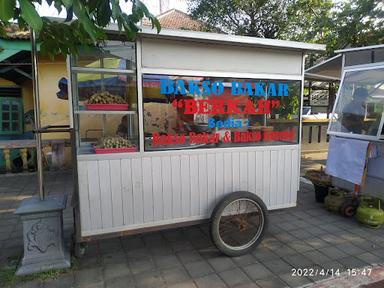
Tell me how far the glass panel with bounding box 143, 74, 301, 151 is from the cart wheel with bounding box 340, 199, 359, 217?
1558 millimetres

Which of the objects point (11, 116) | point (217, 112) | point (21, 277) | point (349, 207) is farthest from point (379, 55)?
point (11, 116)

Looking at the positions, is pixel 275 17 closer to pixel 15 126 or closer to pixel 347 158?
pixel 347 158

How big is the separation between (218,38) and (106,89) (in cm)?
122

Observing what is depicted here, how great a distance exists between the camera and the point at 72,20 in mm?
2350

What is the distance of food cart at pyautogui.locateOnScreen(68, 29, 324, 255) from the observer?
9.26 ft

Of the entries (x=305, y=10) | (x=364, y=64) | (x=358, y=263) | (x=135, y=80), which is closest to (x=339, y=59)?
(x=364, y=64)

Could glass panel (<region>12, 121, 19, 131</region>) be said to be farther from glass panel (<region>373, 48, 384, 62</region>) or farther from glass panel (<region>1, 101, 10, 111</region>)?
glass panel (<region>373, 48, 384, 62</region>)

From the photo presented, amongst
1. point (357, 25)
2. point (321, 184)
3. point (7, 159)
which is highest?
point (357, 25)

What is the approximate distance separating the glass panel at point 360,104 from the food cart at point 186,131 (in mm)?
1723

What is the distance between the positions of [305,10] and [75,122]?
11240 mm

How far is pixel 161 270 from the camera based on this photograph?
2994 millimetres

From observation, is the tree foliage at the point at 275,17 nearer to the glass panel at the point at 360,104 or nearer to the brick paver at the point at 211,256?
the glass panel at the point at 360,104

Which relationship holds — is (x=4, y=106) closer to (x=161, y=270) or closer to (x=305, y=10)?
(x=161, y=270)

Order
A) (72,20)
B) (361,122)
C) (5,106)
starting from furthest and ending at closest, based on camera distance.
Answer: (5,106), (361,122), (72,20)
